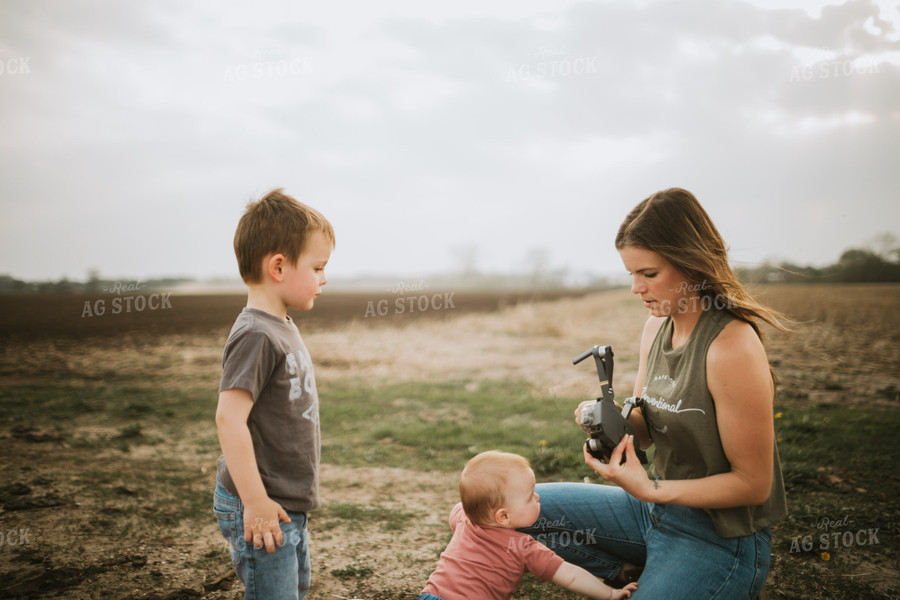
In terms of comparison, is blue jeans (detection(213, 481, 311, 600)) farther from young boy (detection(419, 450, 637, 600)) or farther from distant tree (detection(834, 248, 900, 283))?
distant tree (detection(834, 248, 900, 283))

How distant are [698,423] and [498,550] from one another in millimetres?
924

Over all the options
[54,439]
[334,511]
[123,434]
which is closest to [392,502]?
[334,511]

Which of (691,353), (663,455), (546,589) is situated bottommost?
(546,589)

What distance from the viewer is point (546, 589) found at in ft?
9.96

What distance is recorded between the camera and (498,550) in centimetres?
227

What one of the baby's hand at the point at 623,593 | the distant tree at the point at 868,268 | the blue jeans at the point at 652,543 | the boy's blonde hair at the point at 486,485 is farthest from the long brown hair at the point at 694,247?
the distant tree at the point at 868,268

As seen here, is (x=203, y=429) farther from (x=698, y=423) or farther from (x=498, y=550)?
(x=698, y=423)

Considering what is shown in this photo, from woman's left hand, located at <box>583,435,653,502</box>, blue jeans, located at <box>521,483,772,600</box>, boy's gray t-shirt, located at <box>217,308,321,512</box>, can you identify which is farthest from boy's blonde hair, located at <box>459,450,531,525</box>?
boy's gray t-shirt, located at <box>217,308,321,512</box>

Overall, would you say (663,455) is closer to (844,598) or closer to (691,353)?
(691,353)

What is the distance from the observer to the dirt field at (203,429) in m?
3.24

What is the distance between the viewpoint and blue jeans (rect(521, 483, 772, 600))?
2.13 meters

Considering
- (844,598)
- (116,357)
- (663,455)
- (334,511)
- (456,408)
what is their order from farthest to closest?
(116,357) → (456,408) → (334,511) → (844,598) → (663,455)

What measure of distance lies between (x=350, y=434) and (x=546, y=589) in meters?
3.80

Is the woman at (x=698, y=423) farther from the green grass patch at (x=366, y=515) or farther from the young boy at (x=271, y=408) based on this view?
the green grass patch at (x=366, y=515)
